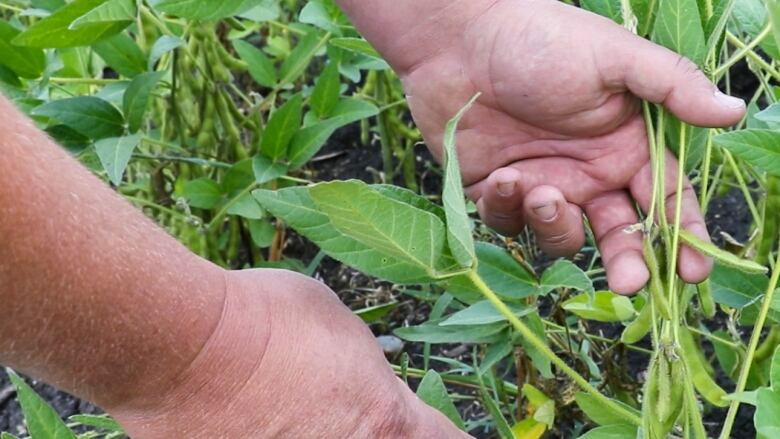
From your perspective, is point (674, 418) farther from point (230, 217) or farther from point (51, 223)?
point (230, 217)

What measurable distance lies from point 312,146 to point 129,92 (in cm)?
23

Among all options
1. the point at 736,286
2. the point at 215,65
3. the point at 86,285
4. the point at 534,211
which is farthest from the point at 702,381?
the point at 215,65

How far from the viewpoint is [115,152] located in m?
1.30

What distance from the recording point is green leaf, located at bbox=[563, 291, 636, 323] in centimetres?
105

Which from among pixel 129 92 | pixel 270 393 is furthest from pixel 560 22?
pixel 129 92

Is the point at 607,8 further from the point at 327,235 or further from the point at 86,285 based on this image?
the point at 86,285

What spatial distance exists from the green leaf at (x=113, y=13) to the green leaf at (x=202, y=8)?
0.10 meters

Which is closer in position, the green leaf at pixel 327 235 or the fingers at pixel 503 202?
the green leaf at pixel 327 235

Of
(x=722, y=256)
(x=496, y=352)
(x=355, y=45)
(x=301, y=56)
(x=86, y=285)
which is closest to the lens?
(x=86, y=285)

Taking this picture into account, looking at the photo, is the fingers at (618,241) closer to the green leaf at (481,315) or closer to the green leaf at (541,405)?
the green leaf at (481,315)

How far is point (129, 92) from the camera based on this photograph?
4.45 feet

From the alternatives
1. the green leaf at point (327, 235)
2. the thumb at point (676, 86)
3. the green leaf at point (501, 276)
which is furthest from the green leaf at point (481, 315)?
the thumb at point (676, 86)

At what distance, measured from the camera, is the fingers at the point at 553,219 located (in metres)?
1.13

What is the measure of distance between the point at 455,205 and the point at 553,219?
35 cm
